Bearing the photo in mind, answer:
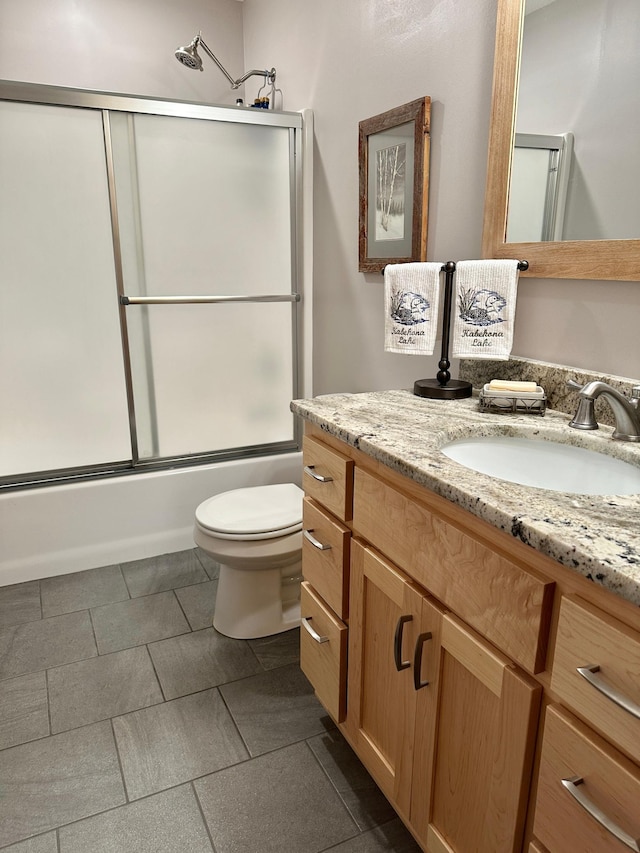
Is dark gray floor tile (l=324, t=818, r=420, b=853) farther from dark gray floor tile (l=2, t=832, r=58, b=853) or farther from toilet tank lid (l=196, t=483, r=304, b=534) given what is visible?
toilet tank lid (l=196, t=483, r=304, b=534)

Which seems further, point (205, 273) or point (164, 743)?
point (205, 273)

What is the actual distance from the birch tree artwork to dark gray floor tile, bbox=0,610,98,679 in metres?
1.66

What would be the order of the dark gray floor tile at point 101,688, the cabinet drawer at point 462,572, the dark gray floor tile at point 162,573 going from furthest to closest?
the dark gray floor tile at point 162,573, the dark gray floor tile at point 101,688, the cabinet drawer at point 462,572

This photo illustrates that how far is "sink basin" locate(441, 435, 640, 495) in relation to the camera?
3.73ft

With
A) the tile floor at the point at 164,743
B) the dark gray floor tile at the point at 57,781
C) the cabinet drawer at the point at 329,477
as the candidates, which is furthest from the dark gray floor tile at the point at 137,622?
the cabinet drawer at the point at 329,477

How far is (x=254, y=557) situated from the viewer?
73.1 inches

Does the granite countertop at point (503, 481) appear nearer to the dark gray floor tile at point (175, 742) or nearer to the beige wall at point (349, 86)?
the beige wall at point (349, 86)

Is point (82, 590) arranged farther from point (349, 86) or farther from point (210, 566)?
point (349, 86)

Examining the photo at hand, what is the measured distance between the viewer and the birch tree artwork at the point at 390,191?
188cm

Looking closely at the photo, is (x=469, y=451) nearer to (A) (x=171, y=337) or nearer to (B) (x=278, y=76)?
(A) (x=171, y=337)

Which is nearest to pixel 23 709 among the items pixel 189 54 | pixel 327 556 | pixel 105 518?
pixel 105 518

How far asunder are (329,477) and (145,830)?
866mm

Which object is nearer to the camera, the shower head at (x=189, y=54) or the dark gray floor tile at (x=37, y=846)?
the dark gray floor tile at (x=37, y=846)

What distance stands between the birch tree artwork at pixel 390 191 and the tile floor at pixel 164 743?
1.39m
